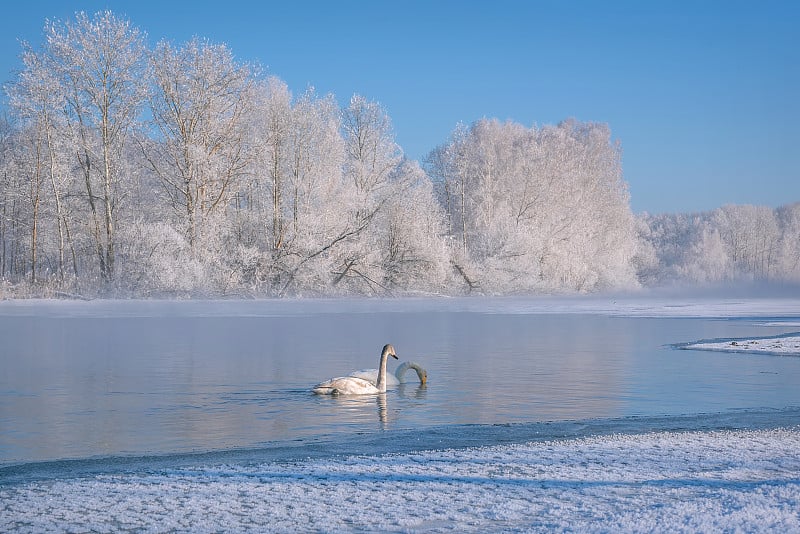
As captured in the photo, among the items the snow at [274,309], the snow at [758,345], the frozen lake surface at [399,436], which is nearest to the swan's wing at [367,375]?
the frozen lake surface at [399,436]

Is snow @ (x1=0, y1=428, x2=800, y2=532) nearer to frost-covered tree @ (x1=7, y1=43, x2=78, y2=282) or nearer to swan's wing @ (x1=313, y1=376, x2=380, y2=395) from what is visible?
swan's wing @ (x1=313, y1=376, x2=380, y2=395)

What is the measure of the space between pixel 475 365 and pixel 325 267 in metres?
24.5

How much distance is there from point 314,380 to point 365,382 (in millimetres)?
1289

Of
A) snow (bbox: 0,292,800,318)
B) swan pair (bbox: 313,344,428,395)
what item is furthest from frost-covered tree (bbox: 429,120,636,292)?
swan pair (bbox: 313,344,428,395)

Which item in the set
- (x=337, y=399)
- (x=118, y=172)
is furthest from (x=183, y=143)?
(x=337, y=399)

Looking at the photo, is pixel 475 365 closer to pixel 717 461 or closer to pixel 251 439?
pixel 251 439

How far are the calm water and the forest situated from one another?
1323 cm

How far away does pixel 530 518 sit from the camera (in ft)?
14.6

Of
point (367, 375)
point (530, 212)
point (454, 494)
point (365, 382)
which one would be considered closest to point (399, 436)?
point (454, 494)

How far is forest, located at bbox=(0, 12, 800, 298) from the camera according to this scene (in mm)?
34750

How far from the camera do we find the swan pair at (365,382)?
10.3m

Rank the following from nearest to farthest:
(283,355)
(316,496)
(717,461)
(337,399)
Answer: (316,496), (717,461), (337,399), (283,355)

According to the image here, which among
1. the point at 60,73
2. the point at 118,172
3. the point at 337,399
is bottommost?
the point at 337,399

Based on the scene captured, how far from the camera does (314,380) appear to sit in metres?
11.6
